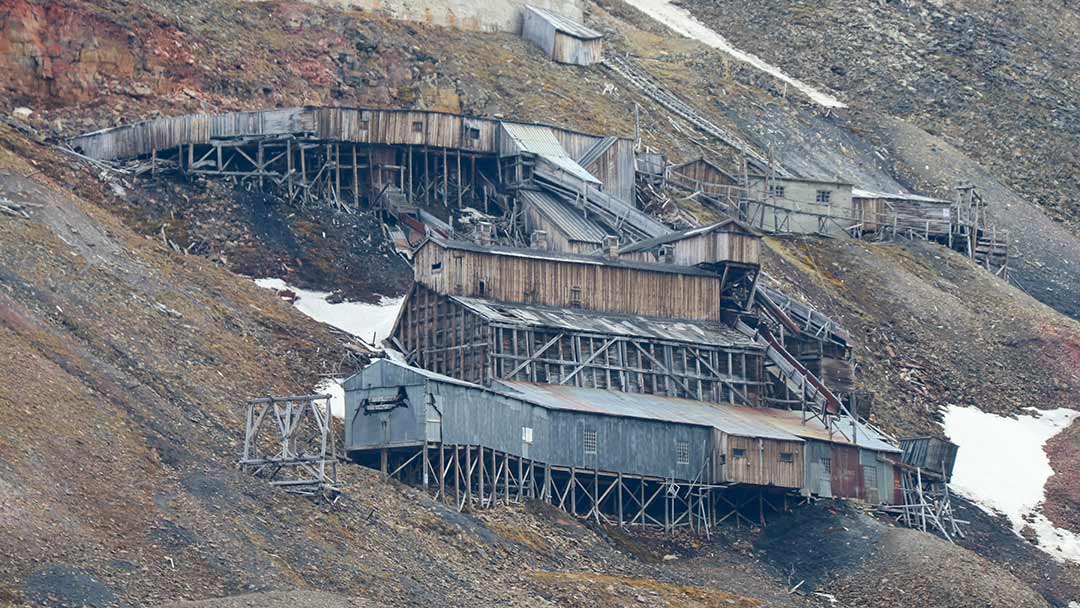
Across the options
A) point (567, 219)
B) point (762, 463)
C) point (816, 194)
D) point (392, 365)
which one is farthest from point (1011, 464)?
point (392, 365)

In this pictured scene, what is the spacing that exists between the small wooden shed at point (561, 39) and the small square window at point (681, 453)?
4540 cm

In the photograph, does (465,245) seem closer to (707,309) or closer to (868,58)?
(707,309)

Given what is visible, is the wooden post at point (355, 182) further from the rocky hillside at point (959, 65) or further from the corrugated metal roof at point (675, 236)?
the rocky hillside at point (959, 65)

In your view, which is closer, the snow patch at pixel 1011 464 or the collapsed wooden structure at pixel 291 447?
the collapsed wooden structure at pixel 291 447

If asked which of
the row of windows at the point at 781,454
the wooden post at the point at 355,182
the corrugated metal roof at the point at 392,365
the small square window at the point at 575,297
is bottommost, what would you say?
Answer: the row of windows at the point at 781,454

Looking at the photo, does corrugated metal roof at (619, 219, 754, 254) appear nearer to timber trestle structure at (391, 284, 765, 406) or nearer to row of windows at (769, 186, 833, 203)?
timber trestle structure at (391, 284, 765, 406)

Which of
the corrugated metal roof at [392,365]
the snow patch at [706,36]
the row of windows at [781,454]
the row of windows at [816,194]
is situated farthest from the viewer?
the snow patch at [706,36]

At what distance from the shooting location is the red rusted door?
81625mm

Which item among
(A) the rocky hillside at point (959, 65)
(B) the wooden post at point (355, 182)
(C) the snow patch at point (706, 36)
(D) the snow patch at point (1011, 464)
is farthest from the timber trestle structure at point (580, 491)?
(C) the snow patch at point (706, 36)

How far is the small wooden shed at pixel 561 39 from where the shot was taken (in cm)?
12188

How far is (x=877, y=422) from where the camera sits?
299 ft

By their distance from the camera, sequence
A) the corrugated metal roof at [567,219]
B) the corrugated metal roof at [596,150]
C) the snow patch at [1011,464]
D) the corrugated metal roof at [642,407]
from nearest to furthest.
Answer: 1. the corrugated metal roof at [642,407]
2. the snow patch at [1011,464]
3. the corrugated metal roof at [567,219]
4. the corrugated metal roof at [596,150]

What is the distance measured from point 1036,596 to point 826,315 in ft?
79.8

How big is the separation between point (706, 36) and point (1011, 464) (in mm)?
60779
